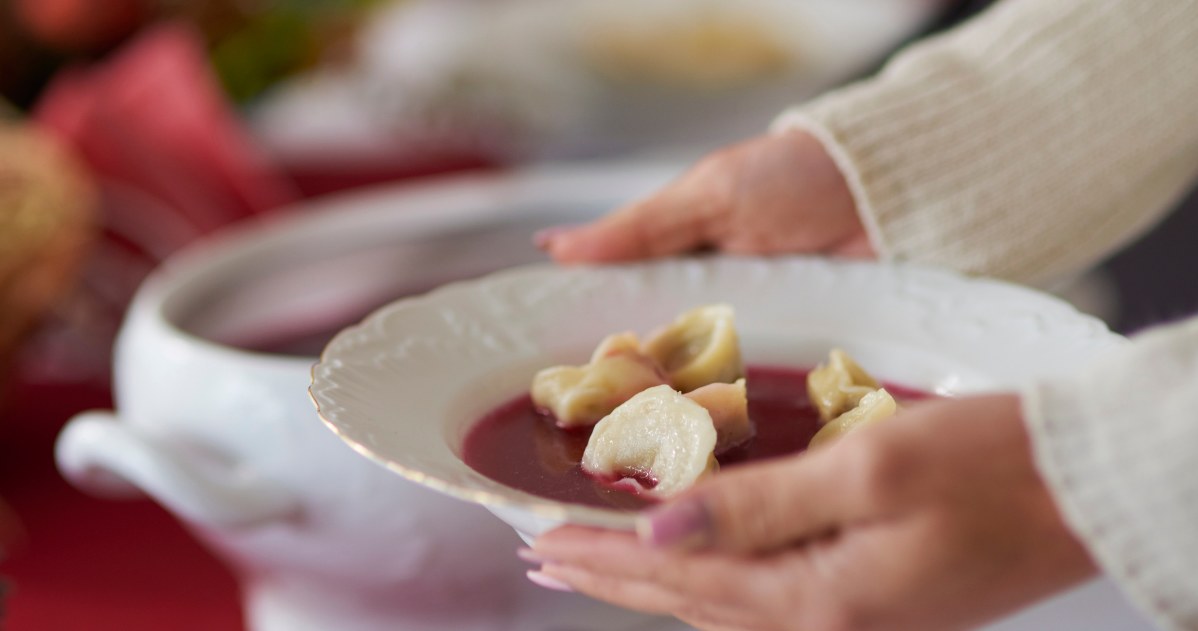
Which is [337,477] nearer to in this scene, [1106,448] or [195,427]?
[195,427]

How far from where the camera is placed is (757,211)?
0.78 metres

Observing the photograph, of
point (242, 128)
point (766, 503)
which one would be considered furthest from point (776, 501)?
point (242, 128)

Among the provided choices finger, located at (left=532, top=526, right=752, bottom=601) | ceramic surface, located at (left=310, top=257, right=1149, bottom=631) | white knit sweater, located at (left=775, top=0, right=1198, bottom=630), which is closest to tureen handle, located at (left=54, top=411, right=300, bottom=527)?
ceramic surface, located at (left=310, top=257, right=1149, bottom=631)

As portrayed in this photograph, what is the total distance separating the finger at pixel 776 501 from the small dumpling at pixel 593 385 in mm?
153

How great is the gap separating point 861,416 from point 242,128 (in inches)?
44.9

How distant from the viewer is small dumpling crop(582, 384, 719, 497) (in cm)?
52

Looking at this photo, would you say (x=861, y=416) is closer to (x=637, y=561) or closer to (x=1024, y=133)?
(x=637, y=561)

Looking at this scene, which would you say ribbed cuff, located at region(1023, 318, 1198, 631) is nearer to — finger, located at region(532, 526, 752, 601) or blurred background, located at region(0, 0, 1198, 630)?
finger, located at region(532, 526, 752, 601)

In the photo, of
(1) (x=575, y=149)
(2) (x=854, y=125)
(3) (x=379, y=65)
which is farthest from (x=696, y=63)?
(2) (x=854, y=125)

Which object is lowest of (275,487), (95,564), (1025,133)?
(95,564)

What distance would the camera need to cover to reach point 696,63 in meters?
1.69

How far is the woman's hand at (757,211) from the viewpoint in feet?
2.54

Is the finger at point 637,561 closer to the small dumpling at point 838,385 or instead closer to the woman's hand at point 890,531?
the woman's hand at point 890,531

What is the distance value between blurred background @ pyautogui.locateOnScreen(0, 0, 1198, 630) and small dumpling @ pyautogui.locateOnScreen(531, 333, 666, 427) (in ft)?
1.38
